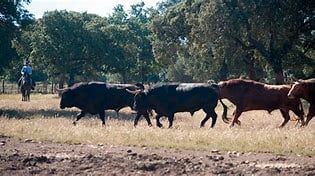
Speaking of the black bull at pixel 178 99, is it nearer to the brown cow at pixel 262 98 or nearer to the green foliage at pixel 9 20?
the brown cow at pixel 262 98

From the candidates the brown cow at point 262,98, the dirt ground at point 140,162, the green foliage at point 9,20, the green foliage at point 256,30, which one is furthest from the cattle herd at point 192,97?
the green foliage at point 256,30

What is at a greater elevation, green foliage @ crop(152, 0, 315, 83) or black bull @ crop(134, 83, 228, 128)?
green foliage @ crop(152, 0, 315, 83)

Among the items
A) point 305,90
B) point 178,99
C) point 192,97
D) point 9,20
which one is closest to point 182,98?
point 178,99

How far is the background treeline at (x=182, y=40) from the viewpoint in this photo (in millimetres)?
29719

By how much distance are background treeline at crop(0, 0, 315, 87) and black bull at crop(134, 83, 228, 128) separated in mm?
12012

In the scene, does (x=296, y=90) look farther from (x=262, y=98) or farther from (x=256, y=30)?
(x=256, y=30)

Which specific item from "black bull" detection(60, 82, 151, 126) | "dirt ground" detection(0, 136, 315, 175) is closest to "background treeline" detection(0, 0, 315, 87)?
"black bull" detection(60, 82, 151, 126)

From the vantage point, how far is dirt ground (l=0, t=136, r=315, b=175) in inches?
337

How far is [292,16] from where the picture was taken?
30188 mm

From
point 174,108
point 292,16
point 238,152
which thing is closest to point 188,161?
point 238,152

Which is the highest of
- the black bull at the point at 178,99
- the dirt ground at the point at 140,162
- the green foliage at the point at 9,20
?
the green foliage at the point at 9,20

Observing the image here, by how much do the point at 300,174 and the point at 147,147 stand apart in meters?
3.60

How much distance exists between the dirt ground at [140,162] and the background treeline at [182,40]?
16.6m

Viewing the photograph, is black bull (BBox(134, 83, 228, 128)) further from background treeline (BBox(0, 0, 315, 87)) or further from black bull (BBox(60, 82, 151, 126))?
background treeline (BBox(0, 0, 315, 87))
